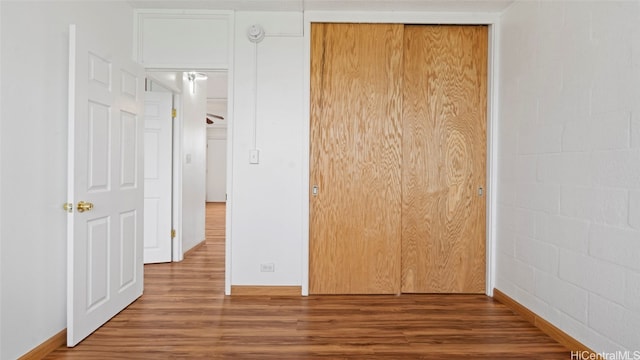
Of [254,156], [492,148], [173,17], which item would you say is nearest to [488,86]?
[492,148]

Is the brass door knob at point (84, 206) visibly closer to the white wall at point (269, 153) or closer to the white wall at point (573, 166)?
the white wall at point (269, 153)

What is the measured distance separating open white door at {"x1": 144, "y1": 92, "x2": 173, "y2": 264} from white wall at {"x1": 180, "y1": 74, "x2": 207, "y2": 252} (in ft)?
0.68

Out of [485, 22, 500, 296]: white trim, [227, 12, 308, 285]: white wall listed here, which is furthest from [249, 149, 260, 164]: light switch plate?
[485, 22, 500, 296]: white trim

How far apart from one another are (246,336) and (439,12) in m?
2.97

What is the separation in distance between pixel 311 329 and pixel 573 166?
6.44 feet

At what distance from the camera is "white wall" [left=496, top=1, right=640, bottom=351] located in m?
1.96

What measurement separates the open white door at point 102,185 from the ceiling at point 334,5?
0.64 metres

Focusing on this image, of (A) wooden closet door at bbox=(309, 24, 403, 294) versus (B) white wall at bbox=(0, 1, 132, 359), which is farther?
(A) wooden closet door at bbox=(309, 24, 403, 294)

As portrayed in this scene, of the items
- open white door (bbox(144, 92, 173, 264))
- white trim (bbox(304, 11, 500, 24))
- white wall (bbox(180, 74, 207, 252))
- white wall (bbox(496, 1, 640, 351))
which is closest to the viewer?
white wall (bbox(496, 1, 640, 351))

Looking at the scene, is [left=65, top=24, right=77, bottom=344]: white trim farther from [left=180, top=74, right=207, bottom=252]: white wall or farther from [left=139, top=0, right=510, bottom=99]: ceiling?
[left=180, top=74, right=207, bottom=252]: white wall

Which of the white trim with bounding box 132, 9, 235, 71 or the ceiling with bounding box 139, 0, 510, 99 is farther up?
the ceiling with bounding box 139, 0, 510, 99

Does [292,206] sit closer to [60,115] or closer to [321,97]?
[321,97]

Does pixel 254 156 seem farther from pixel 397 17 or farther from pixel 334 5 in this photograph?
pixel 397 17

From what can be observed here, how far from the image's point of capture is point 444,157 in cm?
337
